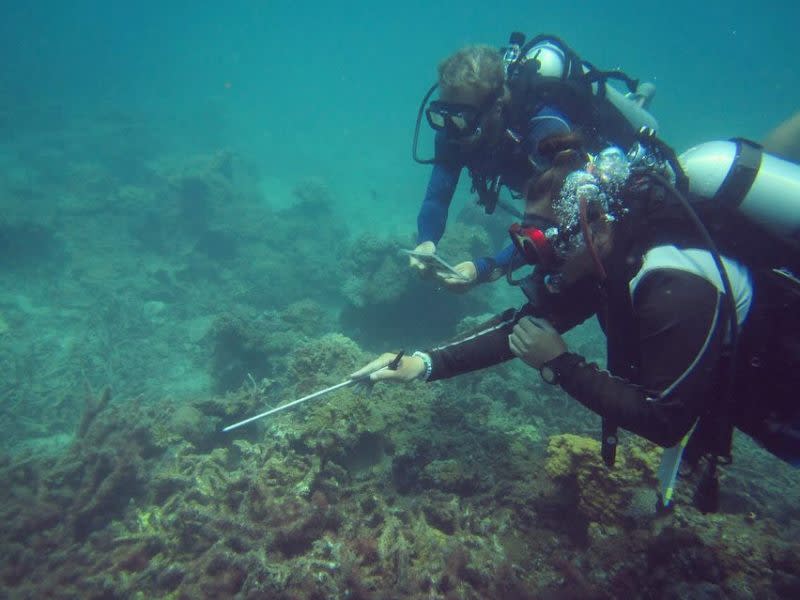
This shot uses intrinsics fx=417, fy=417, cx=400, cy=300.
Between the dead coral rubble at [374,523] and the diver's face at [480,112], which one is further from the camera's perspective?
the diver's face at [480,112]

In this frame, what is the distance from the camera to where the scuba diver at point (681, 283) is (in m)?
1.87

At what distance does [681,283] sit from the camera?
185 centimetres

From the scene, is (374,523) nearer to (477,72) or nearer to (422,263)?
(422,263)

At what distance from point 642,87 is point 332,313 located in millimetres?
9965

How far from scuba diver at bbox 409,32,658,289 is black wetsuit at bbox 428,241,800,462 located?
2054 millimetres

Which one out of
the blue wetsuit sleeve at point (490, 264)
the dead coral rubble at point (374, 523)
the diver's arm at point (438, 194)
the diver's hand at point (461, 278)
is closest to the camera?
the dead coral rubble at point (374, 523)

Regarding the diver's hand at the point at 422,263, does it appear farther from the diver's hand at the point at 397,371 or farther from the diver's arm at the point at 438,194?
the diver's hand at the point at 397,371

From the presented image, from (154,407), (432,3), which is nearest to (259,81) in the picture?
(432,3)

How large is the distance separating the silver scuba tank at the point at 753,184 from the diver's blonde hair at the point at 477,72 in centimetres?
233

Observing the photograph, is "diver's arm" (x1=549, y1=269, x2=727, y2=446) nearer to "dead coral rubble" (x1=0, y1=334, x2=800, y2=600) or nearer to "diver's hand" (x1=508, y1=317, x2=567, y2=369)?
"diver's hand" (x1=508, y1=317, x2=567, y2=369)

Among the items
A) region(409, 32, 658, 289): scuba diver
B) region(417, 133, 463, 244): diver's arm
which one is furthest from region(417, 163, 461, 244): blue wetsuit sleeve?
region(409, 32, 658, 289): scuba diver

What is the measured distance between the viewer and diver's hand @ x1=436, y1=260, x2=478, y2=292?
4.57 metres

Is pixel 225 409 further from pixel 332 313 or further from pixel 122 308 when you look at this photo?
pixel 122 308

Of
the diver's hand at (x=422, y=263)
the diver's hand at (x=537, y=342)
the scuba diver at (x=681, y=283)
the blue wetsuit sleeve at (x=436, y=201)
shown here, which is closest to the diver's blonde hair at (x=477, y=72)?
the blue wetsuit sleeve at (x=436, y=201)
